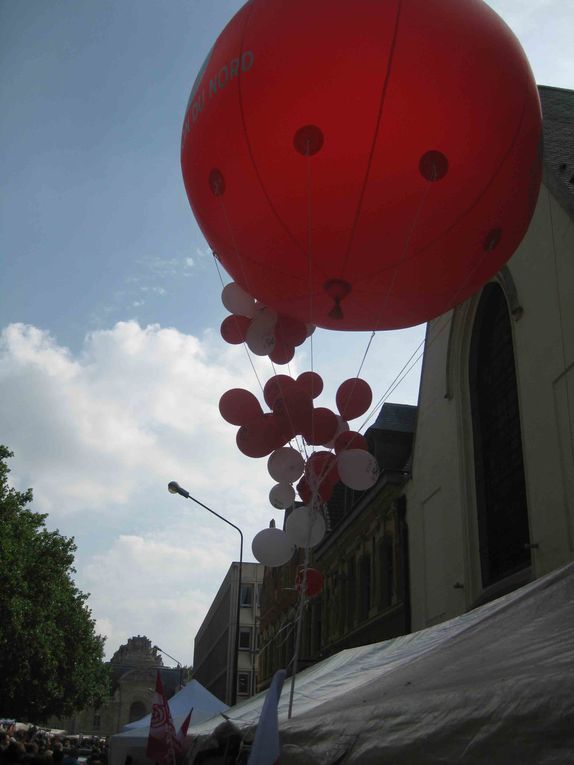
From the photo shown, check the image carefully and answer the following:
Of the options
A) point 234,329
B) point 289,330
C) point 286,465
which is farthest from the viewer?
point 234,329

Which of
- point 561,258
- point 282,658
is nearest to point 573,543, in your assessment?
point 561,258

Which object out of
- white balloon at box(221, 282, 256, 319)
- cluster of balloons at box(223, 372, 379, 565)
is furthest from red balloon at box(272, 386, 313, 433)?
white balloon at box(221, 282, 256, 319)

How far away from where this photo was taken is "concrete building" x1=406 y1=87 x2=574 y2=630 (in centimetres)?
1122

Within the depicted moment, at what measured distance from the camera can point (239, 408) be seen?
24.4 ft

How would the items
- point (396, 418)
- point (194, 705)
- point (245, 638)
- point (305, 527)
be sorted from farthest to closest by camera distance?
point (245, 638) < point (396, 418) < point (194, 705) < point (305, 527)

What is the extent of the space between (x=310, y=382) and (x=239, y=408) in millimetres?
854

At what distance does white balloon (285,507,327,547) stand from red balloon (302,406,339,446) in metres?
0.68

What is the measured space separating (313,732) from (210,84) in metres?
4.85

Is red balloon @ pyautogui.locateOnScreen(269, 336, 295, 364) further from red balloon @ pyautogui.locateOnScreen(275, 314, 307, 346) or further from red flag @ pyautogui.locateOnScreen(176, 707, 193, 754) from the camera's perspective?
red flag @ pyautogui.locateOnScreen(176, 707, 193, 754)

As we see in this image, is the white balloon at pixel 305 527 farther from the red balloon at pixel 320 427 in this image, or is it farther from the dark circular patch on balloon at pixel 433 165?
the dark circular patch on balloon at pixel 433 165

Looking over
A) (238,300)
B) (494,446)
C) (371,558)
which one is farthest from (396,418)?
(238,300)

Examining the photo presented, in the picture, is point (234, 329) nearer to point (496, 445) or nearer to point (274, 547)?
point (274, 547)

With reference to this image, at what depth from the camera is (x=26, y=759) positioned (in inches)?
357

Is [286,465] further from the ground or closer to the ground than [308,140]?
closer to the ground
